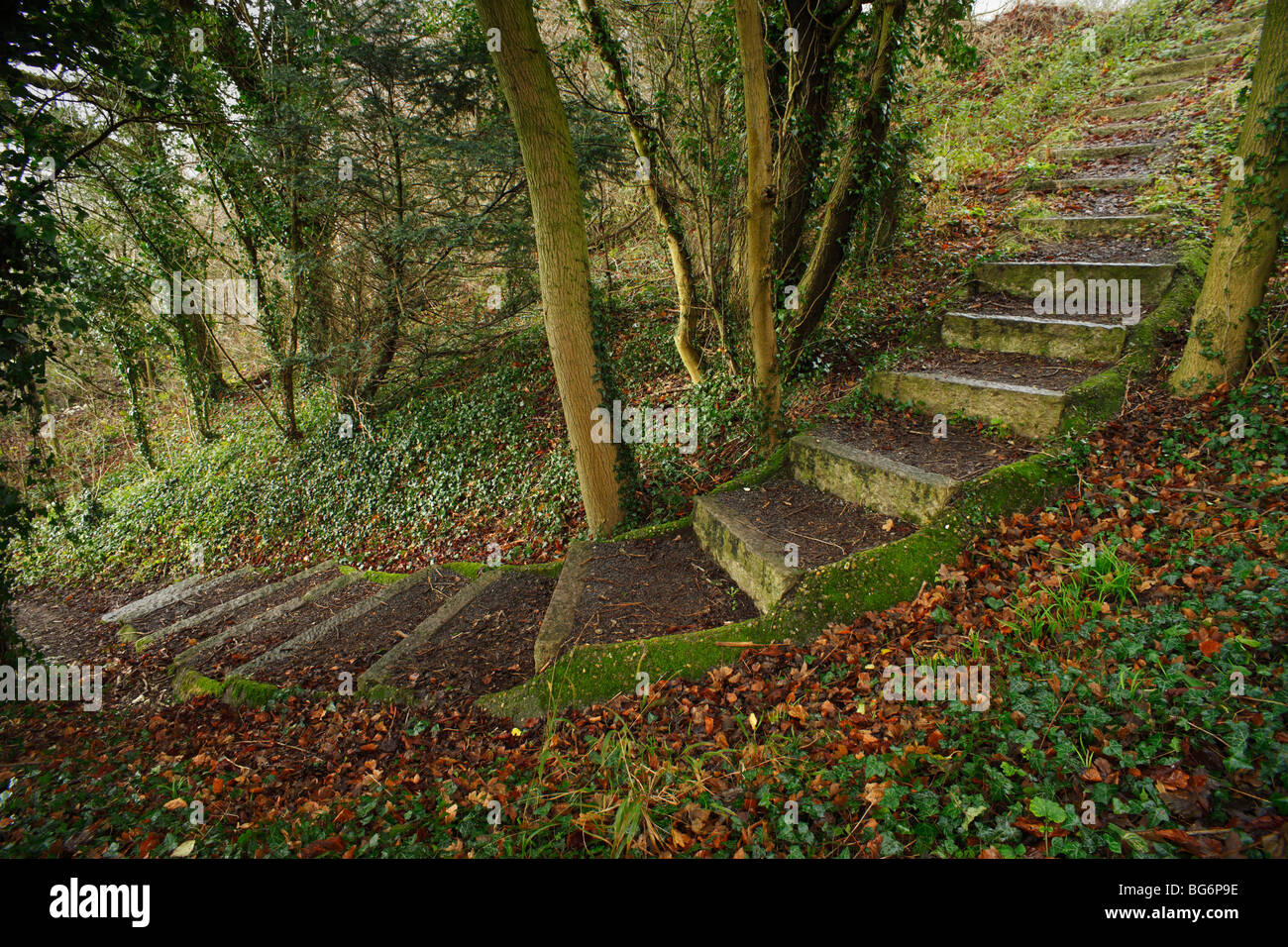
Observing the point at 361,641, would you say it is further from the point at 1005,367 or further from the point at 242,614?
the point at 1005,367

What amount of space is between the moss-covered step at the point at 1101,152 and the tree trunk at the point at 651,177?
19.3ft

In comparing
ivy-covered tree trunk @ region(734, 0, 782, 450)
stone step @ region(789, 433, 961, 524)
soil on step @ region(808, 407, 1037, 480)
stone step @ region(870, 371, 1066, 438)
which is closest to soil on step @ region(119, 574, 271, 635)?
ivy-covered tree trunk @ region(734, 0, 782, 450)

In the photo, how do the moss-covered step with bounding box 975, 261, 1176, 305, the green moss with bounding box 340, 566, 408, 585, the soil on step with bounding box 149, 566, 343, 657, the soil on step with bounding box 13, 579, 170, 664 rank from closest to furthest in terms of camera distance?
the moss-covered step with bounding box 975, 261, 1176, 305, the soil on step with bounding box 149, 566, 343, 657, the green moss with bounding box 340, 566, 408, 585, the soil on step with bounding box 13, 579, 170, 664

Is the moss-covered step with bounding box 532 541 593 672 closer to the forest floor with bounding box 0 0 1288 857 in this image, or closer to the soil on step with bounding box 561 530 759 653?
the soil on step with bounding box 561 530 759 653

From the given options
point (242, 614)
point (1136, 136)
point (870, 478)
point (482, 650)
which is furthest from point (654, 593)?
point (1136, 136)

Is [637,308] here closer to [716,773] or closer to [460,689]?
[460,689]

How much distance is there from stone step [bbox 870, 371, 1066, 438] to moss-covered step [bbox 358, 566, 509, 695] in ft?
10.6

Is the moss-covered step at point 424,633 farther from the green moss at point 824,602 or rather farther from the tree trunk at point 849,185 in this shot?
the tree trunk at point 849,185

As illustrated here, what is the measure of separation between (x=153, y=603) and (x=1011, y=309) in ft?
36.7

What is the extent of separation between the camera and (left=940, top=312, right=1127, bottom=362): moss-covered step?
423 centimetres

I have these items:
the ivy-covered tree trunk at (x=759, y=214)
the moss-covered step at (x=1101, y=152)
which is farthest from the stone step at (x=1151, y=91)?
the ivy-covered tree trunk at (x=759, y=214)

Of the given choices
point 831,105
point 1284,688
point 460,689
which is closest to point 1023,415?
point 1284,688

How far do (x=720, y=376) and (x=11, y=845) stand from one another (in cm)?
590

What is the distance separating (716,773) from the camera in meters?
2.38
